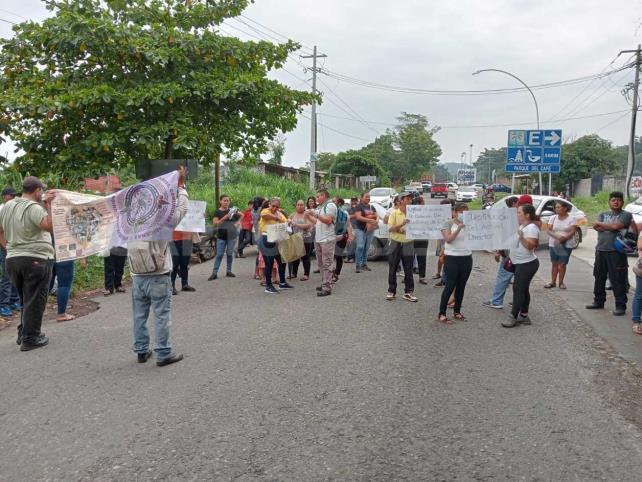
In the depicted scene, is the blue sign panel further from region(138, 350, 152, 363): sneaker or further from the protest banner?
region(138, 350, 152, 363): sneaker

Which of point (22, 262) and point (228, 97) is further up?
point (228, 97)

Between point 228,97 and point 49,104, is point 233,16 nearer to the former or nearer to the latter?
point 228,97

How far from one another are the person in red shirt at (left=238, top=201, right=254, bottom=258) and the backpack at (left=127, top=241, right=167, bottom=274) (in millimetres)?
9013

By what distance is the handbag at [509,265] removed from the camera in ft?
24.3

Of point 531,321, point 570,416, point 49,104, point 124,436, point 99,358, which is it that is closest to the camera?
point 124,436

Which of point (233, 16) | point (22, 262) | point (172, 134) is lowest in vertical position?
point (22, 262)

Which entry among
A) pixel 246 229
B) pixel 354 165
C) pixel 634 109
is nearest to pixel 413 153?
pixel 354 165

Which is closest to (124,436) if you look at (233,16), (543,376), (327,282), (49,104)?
(543,376)

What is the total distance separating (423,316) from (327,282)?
2.05m

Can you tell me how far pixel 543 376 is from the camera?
204 inches

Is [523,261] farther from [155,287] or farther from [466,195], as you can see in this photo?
[466,195]

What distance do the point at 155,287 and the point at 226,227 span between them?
5.58 metres

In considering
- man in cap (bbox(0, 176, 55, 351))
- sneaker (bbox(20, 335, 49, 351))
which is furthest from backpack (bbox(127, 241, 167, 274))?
sneaker (bbox(20, 335, 49, 351))

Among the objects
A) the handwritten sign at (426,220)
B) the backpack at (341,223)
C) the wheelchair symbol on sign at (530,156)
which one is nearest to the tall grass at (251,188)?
the wheelchair symbol on sign at (530,156)
